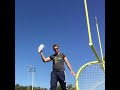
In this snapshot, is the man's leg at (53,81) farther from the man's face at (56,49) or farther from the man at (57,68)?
the man's face at (56,49)

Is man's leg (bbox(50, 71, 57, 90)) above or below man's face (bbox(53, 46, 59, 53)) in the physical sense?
below

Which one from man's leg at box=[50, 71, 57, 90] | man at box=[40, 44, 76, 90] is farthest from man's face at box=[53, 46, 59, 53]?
man's leg at box=[50, 71, 57, 90]

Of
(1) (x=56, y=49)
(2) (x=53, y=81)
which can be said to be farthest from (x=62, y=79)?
(1) (x=56, y=49)

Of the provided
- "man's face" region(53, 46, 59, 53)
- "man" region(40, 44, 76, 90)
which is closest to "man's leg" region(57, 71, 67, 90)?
"man" region(40, 44, 76, 90)

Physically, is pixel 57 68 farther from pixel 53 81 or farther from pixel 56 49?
pixel 56 49

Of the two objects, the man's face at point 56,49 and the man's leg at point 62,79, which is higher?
the man's face at point 56,49

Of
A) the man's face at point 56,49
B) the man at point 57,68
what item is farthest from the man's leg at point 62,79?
the man's face at point 56,49

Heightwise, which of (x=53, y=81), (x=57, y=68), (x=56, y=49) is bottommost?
(x=53, y=81)

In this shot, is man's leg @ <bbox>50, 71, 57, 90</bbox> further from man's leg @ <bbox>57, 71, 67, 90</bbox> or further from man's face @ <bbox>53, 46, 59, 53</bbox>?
man's face @ <bbox>53, 46, 59, 53</bbox>
